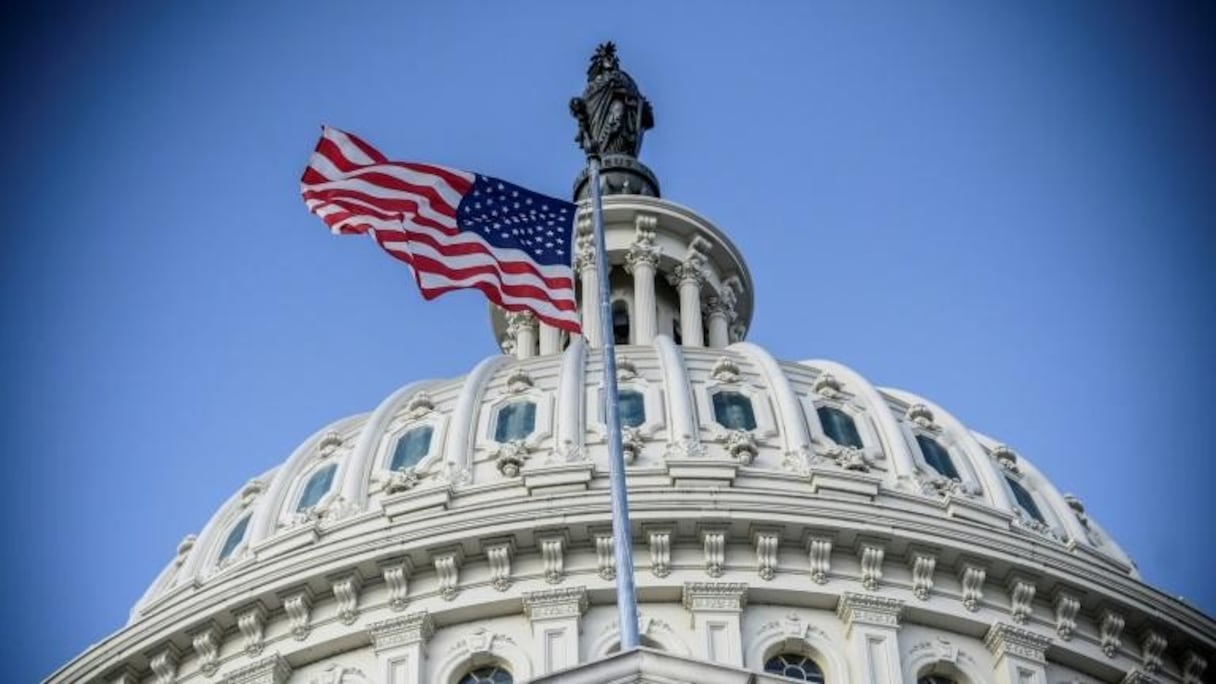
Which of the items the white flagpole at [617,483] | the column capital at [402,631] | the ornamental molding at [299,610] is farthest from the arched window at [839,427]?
the white flagpole at [617,483]

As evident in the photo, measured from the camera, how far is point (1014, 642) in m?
47.3

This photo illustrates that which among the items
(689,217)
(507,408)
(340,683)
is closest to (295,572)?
(340,683)

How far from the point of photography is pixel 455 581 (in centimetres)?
4716

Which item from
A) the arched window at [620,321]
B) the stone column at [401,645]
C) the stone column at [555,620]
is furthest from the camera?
the arched window at [620,321]

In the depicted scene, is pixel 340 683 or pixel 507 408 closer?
pixel 340 683

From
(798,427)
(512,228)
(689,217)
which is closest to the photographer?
(512,228)

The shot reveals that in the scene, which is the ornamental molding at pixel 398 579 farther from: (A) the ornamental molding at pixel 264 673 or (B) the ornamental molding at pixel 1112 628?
(B) the ornamental molding at pixel 1112 628

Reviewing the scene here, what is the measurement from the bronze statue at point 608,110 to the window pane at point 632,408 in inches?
696

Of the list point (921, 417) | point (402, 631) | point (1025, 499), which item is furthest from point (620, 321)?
point (402, 631)

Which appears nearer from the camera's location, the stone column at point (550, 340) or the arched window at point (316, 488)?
the arched window at point (316, 488)

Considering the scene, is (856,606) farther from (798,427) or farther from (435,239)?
(435,239)

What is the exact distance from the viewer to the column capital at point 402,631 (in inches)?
1831

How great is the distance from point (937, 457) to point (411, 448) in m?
11.2

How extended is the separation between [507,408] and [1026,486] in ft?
38.2
